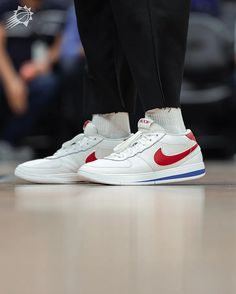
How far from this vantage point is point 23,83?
12.6ft

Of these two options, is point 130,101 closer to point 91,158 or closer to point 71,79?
point 91,158

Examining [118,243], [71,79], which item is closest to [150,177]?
[118,243]

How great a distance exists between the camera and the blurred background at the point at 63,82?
150 inches

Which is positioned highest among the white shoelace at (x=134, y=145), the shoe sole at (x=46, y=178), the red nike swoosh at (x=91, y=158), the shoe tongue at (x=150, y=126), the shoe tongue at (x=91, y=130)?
the shoe tongue at (x=150, y=126)

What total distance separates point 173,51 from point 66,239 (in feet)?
2.37

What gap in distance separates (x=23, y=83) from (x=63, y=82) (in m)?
0.21

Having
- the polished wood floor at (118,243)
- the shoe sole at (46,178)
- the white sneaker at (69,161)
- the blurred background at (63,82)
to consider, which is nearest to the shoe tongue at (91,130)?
the white sneaker at (69,161)

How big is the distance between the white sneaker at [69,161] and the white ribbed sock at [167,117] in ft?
0.57

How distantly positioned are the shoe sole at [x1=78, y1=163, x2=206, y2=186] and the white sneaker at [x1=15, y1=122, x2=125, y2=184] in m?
0.12

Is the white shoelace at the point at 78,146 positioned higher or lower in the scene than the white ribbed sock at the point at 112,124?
lower

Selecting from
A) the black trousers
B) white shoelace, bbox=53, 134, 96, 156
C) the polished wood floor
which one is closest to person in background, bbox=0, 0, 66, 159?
white shoelace, bbox=53, 134, 96, 156

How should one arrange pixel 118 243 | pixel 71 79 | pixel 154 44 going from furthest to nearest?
pixel 71 79 < pixel 154 44 < pixel 118 243

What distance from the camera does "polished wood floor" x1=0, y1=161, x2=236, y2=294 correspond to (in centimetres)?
69

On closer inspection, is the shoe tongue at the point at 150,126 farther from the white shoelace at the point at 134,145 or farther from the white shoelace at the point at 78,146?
the white shoelace at the point at 78,146
